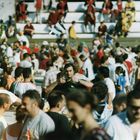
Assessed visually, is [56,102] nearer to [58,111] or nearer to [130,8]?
[58,111]

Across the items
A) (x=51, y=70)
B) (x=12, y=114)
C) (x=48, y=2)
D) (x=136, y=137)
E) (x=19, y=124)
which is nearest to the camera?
(x=136, y=137)

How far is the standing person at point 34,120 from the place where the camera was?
579 cm

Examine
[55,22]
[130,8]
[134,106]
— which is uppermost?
[134,106]

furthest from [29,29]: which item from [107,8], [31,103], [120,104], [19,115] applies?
[31,103]

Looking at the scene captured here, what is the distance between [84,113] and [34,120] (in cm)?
155

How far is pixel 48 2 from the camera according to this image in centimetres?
3005

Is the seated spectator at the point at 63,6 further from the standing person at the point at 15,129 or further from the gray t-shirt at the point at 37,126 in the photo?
the gray t-shirt at the point at 37,126

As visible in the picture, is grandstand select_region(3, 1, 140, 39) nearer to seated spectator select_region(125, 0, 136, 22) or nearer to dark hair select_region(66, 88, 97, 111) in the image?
seated spectator select_region(125, 0, 136, 22)

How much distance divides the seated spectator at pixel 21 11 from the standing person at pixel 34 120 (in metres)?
23.4

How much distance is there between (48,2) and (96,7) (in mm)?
2245

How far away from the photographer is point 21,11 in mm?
29016

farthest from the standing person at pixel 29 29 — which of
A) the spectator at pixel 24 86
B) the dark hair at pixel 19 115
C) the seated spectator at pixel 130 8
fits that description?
the dark hair at pixel 19 115

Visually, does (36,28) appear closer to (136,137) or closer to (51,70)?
(51,70)

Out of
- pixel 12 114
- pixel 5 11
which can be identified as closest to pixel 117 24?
pixel 5 11
